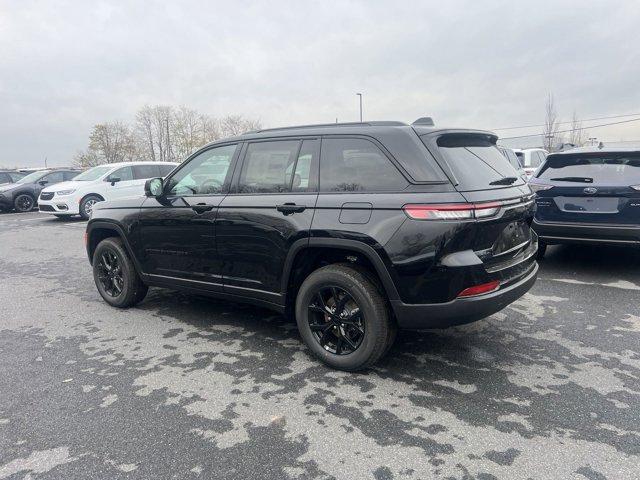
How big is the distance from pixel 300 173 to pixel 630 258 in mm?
5617

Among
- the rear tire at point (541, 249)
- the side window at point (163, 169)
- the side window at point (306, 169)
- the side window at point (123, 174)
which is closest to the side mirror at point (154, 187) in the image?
the side window at point (306, 169)

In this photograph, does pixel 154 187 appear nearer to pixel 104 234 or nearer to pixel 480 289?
pixel 104 234

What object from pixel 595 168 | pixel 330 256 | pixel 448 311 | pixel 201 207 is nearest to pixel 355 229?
pixel 330 256

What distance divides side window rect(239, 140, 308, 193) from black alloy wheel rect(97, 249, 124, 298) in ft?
6.62

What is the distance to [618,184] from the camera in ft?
17.2

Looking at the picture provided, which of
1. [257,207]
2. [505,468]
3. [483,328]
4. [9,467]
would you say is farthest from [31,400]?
[483,328]

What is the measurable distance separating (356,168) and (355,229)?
0.48 metres

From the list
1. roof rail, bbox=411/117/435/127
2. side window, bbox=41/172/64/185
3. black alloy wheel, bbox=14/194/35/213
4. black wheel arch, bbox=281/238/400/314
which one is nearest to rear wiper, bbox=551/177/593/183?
roof rail, bbox=411/117/435/127

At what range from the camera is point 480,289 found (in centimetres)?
A: 300

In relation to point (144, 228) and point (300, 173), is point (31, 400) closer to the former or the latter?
point (144, 228)

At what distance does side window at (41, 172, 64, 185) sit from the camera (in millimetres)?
17531

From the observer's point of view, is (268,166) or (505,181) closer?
(505,181)

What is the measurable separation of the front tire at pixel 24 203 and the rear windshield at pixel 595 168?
18397 mm

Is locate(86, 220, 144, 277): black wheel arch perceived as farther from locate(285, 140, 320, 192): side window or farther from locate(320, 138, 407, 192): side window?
locate(320, 138, 407, 192): side window
